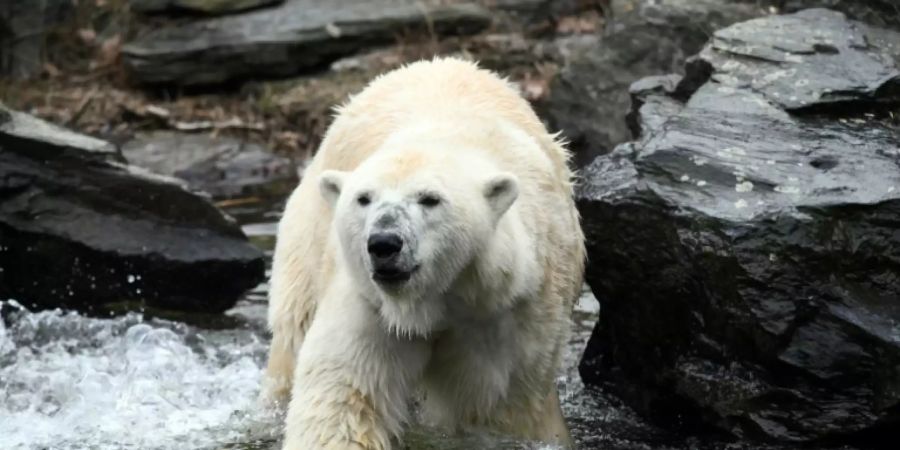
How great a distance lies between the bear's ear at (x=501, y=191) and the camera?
4.53 meters

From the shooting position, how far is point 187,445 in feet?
18.7

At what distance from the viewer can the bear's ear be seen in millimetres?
4527

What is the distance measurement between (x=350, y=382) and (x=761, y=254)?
65.9 inches

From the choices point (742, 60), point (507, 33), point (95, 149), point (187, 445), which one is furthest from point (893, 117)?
point (507, 33)

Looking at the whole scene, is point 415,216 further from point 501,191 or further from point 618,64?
point 618,64

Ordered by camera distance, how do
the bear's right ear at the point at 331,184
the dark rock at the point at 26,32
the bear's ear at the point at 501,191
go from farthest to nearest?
the dark rock at the point at 26,32 < the bear's right ear at the point at 331,184 < the bear's ear at the point at 501,191

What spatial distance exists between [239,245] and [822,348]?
3.91 meters

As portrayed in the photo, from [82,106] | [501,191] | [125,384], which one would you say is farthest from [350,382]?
[82,106]

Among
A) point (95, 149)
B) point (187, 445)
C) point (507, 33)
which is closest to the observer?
point (187, 445)

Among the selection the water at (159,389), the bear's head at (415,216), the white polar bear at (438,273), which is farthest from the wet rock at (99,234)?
the bear's head at (415,216)

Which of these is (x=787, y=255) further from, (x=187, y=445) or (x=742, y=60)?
(x=187, y=445)

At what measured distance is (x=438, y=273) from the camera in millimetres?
4418

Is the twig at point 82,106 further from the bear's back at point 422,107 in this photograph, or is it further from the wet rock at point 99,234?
the bear's back at point 422,107

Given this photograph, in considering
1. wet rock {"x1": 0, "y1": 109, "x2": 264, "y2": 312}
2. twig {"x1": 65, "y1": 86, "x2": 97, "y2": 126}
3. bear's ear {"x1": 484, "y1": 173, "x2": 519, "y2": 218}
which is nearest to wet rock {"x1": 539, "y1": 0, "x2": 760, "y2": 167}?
wet rock {"x1": 0, "y1": 109, "x2": 264, "y2": 312}
